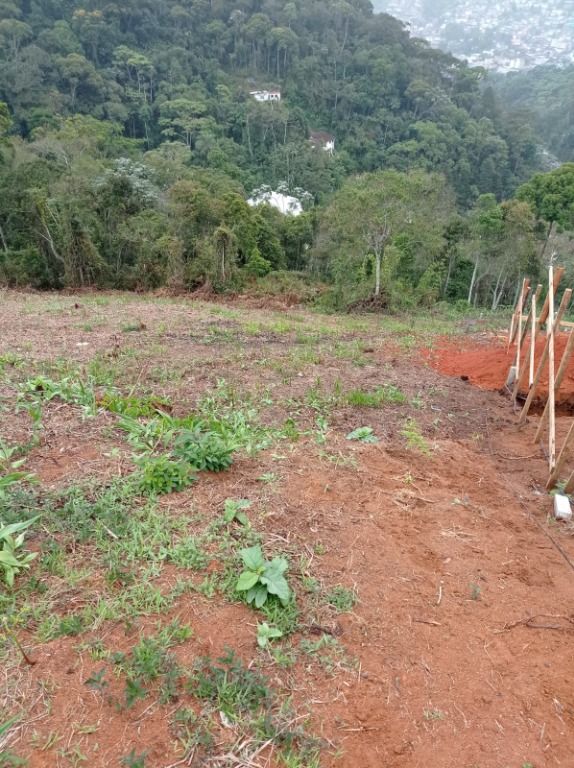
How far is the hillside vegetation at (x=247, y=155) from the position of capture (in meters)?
15.5

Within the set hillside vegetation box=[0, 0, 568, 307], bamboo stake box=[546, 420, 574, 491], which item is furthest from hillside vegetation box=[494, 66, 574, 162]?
bamboo stake box=[546, 420, 574, 491]

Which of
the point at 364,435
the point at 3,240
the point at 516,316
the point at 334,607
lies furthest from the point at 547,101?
the point at 334,607

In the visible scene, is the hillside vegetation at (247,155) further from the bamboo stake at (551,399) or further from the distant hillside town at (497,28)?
the distant hillside town at (497,28)

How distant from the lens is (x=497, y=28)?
504 feet

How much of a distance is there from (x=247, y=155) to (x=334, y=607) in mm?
46611

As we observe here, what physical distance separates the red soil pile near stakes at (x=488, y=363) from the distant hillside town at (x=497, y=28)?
141m

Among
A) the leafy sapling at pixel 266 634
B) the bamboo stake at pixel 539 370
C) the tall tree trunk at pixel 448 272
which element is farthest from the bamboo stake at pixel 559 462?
the tall tree trunk at pixel 448 272

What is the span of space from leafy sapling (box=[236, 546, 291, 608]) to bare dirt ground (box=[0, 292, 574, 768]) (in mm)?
82

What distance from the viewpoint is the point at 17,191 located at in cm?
1598

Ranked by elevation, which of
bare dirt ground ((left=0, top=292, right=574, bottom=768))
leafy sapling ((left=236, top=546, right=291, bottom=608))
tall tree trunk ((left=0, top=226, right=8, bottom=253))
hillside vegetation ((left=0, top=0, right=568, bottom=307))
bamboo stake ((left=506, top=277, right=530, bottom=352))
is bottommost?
bare dirt ground ((left=0, top=292, right=574, bottom=768))

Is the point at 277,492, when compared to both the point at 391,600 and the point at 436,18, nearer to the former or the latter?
the point at 391,600

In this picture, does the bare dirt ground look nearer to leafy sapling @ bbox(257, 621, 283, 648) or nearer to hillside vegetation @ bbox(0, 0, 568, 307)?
leafy sapling @ bbox(257, 621, 283, 648)

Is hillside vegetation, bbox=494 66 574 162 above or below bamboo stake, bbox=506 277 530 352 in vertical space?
above

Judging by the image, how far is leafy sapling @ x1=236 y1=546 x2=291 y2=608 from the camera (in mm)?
2322
